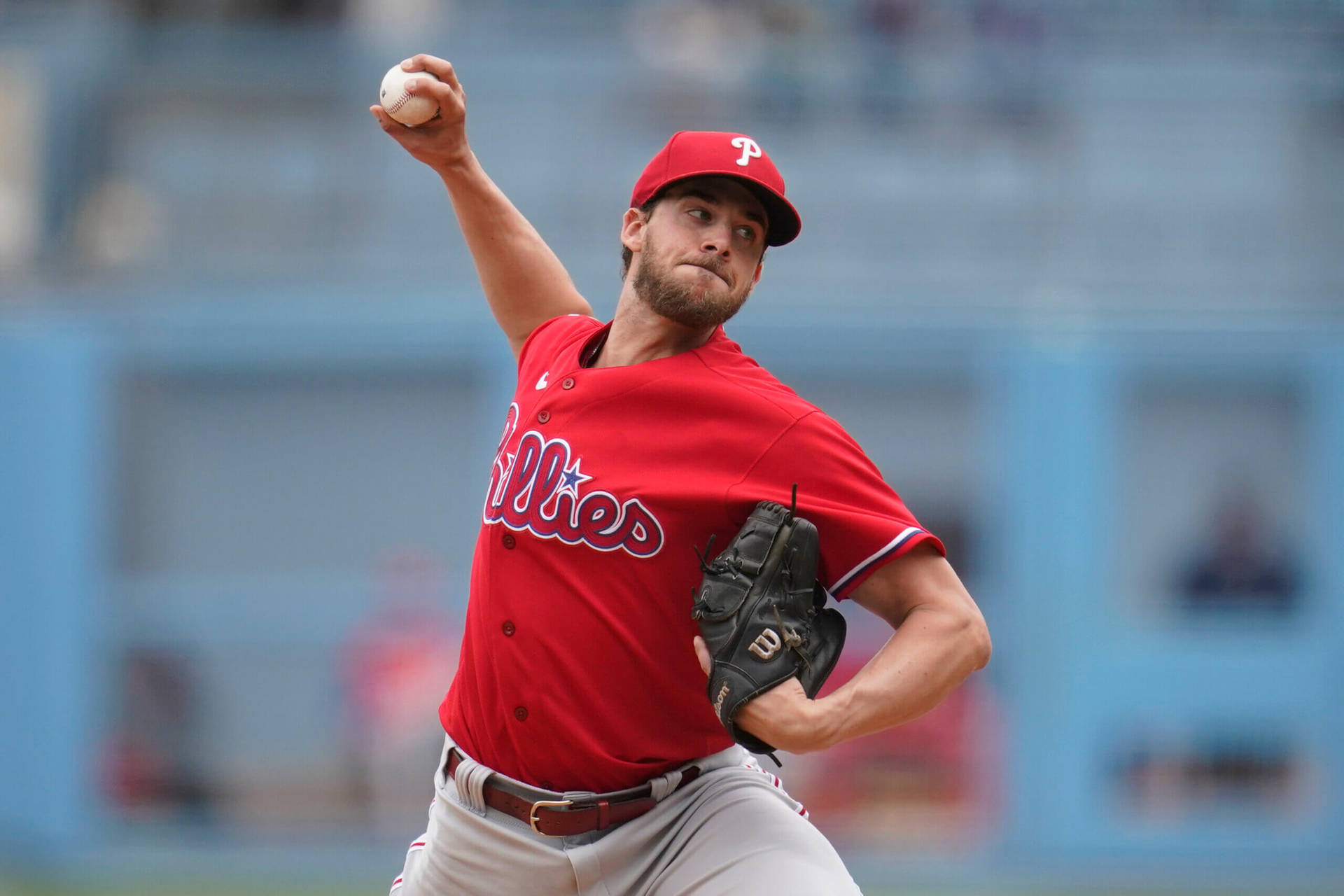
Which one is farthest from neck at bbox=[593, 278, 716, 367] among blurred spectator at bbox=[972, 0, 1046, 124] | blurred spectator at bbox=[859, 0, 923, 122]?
blurred spectator at bbox=[972, 0, 1046, 124]

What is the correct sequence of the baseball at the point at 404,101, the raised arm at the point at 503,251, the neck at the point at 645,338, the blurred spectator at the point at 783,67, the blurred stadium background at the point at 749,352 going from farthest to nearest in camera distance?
the blurred spectator at the point at 783,67 → the blurred stadium background at the point at 749,352 → the raised arm at the point at 503,251 → the baseball at the point at 404,101 → the neck at the point at 645,338

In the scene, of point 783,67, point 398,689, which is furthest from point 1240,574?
point 398,689

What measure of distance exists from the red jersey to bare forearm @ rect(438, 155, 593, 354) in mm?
610

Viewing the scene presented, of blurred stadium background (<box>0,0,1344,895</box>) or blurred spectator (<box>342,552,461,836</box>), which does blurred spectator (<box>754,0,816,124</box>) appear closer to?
blurred stadium background (<box>0,0,1344,895</box>)

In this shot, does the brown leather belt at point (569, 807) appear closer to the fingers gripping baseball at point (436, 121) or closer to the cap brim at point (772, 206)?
the cap brim at point (772, 206)

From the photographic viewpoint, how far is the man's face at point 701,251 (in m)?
3.34

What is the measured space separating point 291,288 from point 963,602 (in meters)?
8.53

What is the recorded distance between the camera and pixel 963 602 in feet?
10.3

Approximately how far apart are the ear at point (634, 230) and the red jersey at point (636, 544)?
0.95 ft

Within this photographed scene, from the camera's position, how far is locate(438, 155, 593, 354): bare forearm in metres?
3.90

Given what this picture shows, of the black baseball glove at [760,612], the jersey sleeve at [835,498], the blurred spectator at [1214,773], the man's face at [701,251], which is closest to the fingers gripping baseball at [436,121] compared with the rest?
the man's face at [701,251]

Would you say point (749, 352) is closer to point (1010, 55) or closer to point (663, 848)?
point (1010, 55)

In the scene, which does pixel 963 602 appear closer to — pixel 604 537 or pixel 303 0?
pixel 604 537

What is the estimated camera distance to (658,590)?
3.25m
